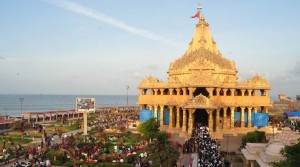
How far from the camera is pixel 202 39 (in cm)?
5366

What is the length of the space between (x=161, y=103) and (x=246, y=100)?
1215 centimetres

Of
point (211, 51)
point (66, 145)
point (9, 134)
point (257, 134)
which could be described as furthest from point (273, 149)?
point (9, 134)

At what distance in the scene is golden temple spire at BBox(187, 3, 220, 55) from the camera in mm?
53697

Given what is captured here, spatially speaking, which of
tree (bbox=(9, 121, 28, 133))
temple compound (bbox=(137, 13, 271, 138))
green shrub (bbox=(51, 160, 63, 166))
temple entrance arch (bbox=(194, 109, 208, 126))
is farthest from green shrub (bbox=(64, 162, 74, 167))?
temple entrance arch (bbox=(194, 109, 208, 126))

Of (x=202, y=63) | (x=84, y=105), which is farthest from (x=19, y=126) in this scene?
(x=202, y=63)

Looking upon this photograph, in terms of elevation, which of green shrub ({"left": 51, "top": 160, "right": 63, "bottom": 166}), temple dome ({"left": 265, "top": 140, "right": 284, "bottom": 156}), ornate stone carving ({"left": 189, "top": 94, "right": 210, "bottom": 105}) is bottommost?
green shrub ({"left": 51, "top": 160, "right": 63, "bottom": 166})

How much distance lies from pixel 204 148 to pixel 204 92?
675 inches

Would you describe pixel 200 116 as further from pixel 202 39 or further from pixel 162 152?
A: pixel 162 152

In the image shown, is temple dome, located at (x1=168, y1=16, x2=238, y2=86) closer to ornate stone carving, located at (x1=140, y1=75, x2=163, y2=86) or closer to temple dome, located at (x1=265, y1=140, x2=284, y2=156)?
ornate stone carving, located at (x1=140, y1=75, x2=163, y2=86)

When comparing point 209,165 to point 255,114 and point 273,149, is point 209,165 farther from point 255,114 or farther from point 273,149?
point 255,114

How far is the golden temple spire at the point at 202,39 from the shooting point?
5370 cm

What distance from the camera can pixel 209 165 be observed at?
28.5 metres

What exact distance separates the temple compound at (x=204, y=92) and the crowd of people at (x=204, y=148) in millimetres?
1746

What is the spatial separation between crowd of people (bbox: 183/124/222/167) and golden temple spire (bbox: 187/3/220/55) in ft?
46.1
